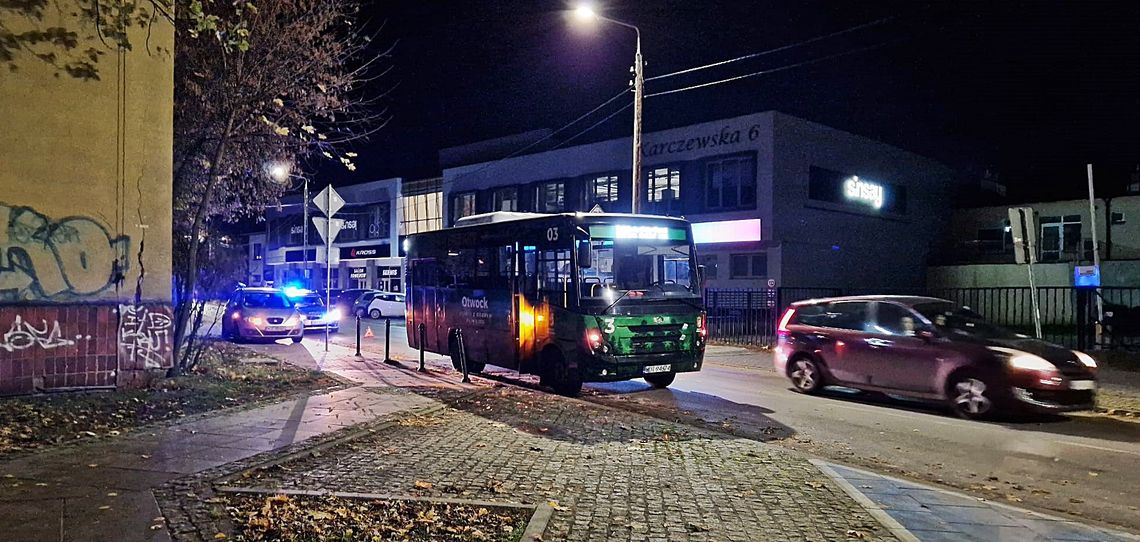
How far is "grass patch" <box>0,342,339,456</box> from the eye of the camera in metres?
8.19

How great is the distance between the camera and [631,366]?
39.1ft

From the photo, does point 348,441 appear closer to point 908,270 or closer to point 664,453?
point 664,453

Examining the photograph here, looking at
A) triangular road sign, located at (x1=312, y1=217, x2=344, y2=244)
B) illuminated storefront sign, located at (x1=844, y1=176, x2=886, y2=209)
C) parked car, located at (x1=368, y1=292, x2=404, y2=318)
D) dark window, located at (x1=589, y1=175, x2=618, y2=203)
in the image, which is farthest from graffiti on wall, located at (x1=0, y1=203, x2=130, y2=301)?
illuminated storefront sign, located at (x1=844, y1=176, x2=886, y2=209)

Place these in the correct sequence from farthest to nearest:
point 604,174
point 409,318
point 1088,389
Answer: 1. point 604,174
2. point 409,318
3. point 1088,389

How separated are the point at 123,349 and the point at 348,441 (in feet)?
15.0

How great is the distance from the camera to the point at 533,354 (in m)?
13.0

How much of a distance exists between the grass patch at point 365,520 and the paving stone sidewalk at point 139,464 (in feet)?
1.95

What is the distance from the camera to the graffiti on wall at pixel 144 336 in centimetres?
1080

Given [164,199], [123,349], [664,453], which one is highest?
[164,199]

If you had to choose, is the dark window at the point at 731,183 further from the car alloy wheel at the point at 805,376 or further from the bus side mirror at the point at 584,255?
the bus side mirror at the point at 584,255

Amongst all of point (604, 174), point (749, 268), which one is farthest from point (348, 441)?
point (604, 174)

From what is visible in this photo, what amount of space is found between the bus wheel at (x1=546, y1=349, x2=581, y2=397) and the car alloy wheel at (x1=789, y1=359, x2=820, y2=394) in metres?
3.79

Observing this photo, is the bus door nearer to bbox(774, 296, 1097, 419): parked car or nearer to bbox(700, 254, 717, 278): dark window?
bbox(774, 296, 1097, 419): parked car

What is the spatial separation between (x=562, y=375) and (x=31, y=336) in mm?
7163
